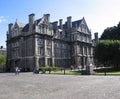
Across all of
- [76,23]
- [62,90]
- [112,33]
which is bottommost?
[62,90]

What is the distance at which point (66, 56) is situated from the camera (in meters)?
87.6

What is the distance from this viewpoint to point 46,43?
7569cm

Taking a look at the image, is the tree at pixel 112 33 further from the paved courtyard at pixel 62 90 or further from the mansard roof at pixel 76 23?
the paved courtyard at pixel 62 90

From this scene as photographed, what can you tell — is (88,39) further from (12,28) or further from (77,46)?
(12,28)

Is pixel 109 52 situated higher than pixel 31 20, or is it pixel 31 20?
pixel 31 20

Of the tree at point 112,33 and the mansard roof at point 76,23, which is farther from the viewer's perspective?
the mansard roof at point 76,23

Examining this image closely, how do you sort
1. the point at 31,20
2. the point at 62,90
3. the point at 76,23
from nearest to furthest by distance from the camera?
the point at 62,90, the point at 31,20, the point at 76,23

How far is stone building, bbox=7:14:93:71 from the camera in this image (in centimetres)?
7250

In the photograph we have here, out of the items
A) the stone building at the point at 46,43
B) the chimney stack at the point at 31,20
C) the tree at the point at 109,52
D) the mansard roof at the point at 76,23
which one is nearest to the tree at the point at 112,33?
the stone building at the point at 46,43

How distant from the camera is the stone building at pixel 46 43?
72500mm

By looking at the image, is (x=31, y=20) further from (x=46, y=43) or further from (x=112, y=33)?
(x=112, y=33)

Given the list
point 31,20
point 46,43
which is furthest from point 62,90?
point 46,43

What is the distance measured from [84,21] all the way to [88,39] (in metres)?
8.58

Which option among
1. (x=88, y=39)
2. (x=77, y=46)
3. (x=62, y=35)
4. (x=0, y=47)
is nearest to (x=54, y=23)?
(x=62, y=35)
